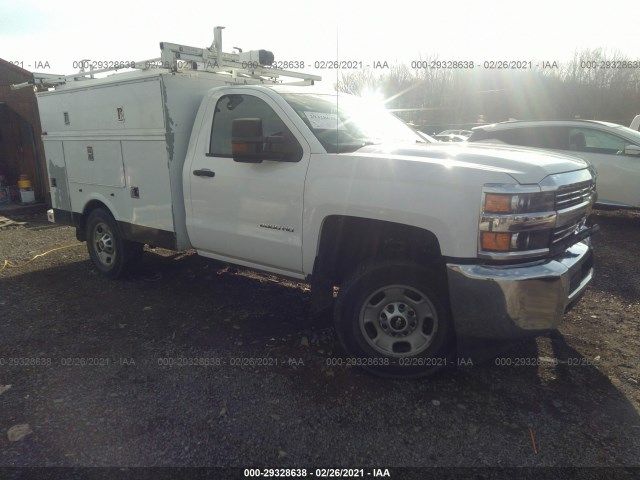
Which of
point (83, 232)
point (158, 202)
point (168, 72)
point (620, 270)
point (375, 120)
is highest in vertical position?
point (168, 72)

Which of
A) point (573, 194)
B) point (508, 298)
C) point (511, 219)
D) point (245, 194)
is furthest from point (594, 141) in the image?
point (245, 194)

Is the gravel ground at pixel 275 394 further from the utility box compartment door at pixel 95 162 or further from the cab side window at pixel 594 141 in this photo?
the cab side window at pixel 594 141

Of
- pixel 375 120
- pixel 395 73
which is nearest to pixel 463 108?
pixel 395 73

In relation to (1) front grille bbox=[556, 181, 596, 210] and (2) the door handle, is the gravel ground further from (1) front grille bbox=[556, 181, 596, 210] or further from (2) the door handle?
(2) the door handle

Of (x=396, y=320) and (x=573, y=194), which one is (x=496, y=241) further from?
(x=396, y=320)

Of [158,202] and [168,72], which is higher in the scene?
[168,72]

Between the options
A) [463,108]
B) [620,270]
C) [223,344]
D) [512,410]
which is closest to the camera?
[512,410]

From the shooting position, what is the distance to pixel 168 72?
444 centimetres

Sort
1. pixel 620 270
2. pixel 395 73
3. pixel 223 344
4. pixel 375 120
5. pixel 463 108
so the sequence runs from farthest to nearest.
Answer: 1. pixel 463 108
2. pixel 395 73
3. pixel 620 270
4. pixel 375 120
5. pixel 223 344

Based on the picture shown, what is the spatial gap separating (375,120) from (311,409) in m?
2.61

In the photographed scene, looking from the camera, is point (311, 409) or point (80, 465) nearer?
point (80, 465)

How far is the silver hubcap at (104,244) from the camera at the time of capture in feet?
18.4

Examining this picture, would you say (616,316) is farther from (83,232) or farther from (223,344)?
(83,232)

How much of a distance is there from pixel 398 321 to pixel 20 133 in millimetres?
11795
